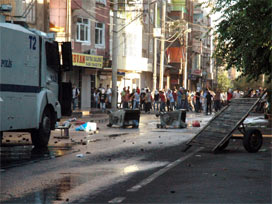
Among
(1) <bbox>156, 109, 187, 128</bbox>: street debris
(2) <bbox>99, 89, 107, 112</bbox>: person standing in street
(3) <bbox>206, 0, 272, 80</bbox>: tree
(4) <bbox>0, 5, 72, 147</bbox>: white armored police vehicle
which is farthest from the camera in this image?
(2) <bbox>99, 89, 107, 112</bbox>: person standing in street

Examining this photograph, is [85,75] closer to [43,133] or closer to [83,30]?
[83,30]

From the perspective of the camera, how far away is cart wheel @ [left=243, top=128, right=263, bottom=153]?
14008 millimetres

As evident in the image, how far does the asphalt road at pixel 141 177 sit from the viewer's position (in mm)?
7855

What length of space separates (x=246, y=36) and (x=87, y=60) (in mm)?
26528

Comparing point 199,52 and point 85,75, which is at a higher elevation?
point 199,52

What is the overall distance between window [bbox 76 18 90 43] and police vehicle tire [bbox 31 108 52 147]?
31.2 metres

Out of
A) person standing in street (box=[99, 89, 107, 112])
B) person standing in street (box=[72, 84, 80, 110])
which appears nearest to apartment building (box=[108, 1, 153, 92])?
person standing in street (box=[99, 89, 107, 112])

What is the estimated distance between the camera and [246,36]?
20.1 m

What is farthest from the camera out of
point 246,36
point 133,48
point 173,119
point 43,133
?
point 133,48

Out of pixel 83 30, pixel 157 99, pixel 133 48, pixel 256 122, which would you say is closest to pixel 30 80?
pixel 256 122

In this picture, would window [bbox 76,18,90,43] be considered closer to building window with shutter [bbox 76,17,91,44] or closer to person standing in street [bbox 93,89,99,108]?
building window with shutter [bbox 76,17,91,44]

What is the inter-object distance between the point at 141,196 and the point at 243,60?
1334cm

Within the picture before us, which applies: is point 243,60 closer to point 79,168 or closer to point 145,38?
point 79,168

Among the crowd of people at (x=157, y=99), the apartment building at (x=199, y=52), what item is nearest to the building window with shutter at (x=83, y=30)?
the crowd of people at (x=157, y=99)
